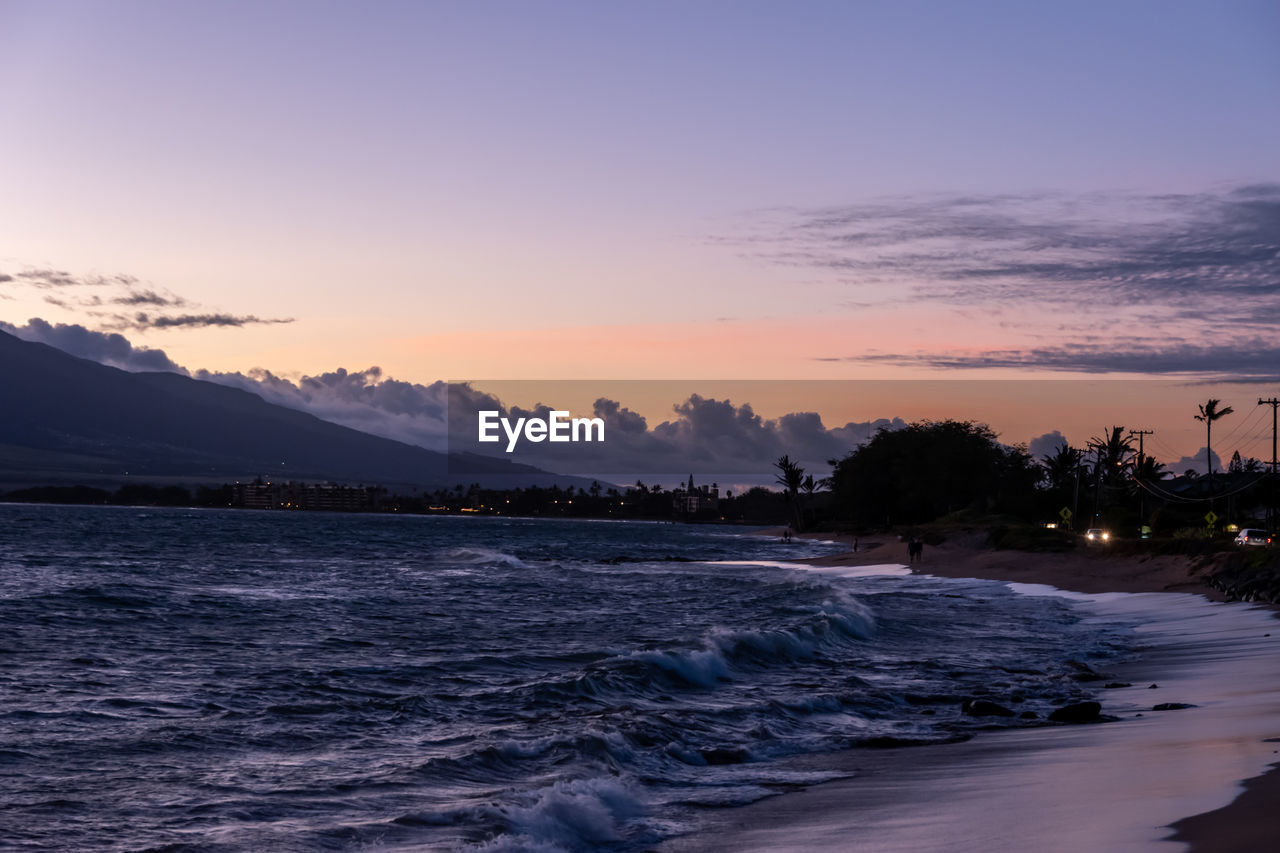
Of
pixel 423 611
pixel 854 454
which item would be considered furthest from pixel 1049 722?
pixel 854 454

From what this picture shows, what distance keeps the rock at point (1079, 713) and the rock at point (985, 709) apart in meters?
1.02

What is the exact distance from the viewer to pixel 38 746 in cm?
1444

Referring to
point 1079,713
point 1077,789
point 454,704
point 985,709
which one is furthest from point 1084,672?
point 454,704

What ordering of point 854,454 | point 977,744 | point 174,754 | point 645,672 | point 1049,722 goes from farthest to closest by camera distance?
point 854,454 → point 645,672 → point 1049,722 → point 977,744 → point 174,754

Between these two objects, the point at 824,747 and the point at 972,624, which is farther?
the point at 972,624

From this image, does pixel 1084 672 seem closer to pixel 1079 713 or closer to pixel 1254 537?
pixel 1079 713

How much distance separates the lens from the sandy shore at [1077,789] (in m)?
9.09

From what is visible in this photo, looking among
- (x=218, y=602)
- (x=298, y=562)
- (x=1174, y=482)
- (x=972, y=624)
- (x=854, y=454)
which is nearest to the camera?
(x=972, y=624)

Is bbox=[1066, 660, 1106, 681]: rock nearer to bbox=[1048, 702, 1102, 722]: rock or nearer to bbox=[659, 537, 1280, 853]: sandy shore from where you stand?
bbox=[659, 537, 1280, 853]: sandy shore

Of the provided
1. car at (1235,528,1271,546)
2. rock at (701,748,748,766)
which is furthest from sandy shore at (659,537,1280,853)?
car at (1235,528,1271,546)

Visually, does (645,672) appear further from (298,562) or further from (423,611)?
(298,562)

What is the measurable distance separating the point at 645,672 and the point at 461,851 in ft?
40.3

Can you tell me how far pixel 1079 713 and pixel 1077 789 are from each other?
6.01 meters

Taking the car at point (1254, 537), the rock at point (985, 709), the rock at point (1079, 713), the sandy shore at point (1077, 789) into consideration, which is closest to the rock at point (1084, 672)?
the sandy shore at point (1077, 789)
